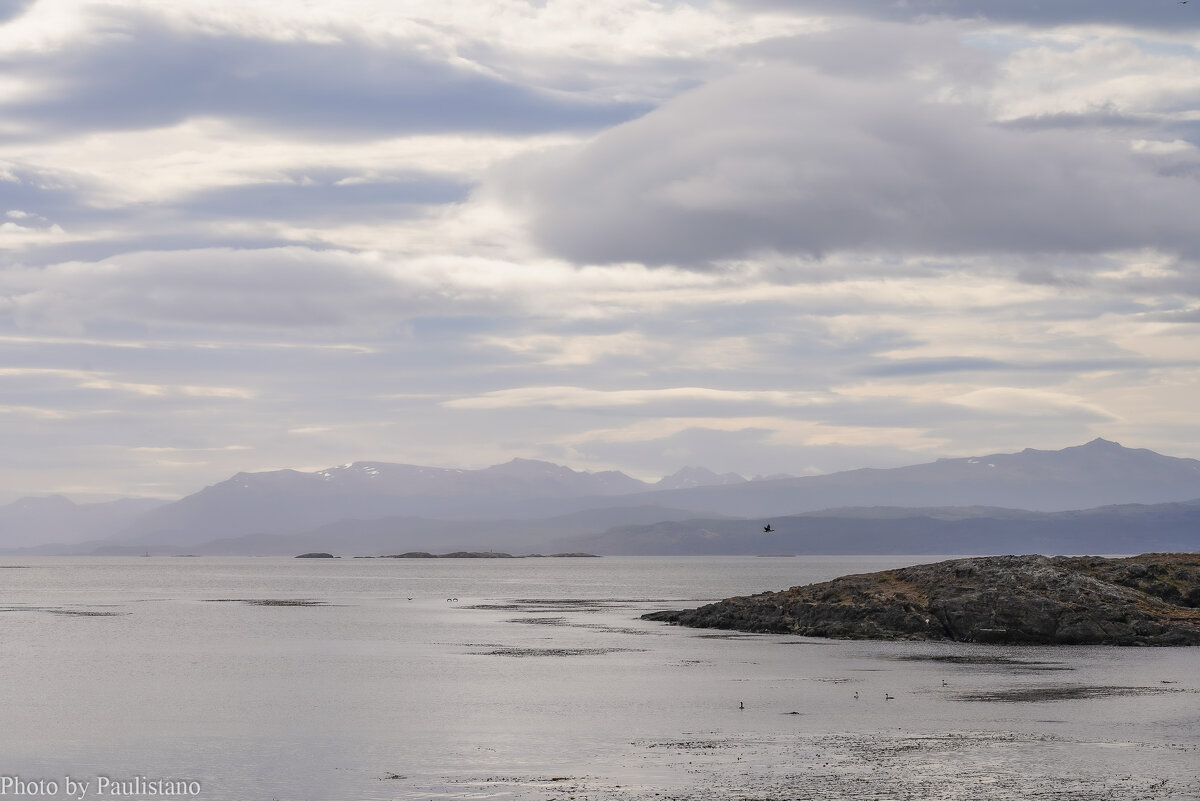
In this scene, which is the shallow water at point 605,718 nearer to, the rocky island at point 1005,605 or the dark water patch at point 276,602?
the rocky island at point 1005,605

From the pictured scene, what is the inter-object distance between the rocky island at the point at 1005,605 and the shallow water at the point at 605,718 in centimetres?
509

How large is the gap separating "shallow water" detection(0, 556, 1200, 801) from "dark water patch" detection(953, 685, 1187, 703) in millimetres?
507

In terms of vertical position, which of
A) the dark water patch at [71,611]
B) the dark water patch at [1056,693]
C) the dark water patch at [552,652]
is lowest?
the dark water patch at [71,611]

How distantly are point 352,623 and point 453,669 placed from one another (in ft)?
191

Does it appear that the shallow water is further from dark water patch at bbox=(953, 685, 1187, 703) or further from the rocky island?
the rocky island

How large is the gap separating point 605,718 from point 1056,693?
26921 mm

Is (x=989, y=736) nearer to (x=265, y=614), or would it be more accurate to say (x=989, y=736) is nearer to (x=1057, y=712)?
(x=1057, y=712)

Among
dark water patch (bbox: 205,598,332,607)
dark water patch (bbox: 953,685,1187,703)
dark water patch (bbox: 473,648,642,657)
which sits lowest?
dark water patch (bbox: 205,598,332,607)

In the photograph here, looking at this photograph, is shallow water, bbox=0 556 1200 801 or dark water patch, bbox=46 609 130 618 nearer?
shallow water, bbox=0 556 1200 801

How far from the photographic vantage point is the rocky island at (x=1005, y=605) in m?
103

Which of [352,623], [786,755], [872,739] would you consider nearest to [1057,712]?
[872,739]

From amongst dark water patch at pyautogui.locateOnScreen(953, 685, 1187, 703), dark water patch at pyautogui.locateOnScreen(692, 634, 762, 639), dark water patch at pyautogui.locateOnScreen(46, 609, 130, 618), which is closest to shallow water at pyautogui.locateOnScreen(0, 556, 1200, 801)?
dark water patch at pyautogui.locateOnScreen(953, 685, 1187, 703)

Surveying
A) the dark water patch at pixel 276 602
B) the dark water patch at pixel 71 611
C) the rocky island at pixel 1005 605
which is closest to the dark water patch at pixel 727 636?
the rocky island at pixel 1005 605

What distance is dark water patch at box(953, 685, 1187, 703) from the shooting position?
65.2m
